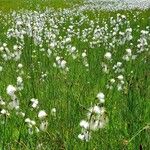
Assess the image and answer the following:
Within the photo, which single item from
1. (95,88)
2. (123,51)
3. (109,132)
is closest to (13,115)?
(109,132)

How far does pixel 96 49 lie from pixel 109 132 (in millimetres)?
5640

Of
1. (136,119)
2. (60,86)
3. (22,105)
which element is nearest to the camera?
(136,119)

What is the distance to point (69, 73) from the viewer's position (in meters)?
8.36

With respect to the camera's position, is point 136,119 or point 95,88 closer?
point 136,119

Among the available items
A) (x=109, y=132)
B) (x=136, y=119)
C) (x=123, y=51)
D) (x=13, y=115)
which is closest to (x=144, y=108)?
(x=136, y=119)

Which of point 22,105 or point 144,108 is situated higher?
point 22,105

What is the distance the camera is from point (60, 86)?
7.18 m

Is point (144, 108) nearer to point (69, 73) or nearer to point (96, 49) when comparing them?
point (69, 73)

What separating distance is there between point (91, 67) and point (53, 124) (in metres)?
3.55

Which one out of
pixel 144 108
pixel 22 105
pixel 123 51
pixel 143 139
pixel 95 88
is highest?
pixel 123 51

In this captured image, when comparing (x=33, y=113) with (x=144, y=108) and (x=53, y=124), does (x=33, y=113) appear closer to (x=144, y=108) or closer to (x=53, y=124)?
(x=53, y=124)

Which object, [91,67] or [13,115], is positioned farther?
[91,67]

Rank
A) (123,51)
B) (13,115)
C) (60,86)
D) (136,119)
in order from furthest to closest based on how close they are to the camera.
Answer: (123,51), (60,86), (13,115), (136,119)

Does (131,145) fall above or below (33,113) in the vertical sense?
below
